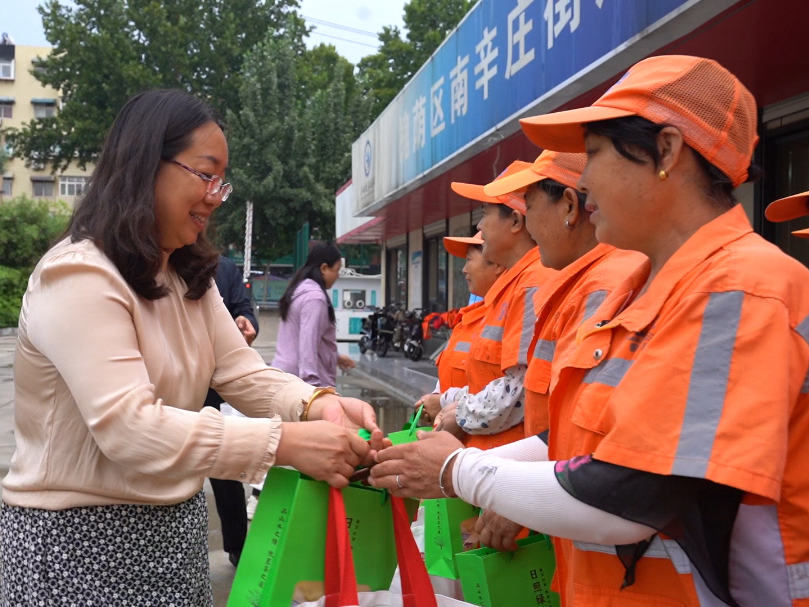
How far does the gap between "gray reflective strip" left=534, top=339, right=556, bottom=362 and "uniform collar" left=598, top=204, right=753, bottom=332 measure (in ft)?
2.30

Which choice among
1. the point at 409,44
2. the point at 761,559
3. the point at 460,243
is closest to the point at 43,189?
the point at 409,44

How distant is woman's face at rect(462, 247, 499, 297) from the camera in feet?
13.9

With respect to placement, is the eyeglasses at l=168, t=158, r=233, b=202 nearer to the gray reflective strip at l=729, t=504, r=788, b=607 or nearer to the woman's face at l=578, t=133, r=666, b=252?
the woman's face at l=578, t=133, r=666, b=252

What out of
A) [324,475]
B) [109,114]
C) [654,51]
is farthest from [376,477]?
[109,114]

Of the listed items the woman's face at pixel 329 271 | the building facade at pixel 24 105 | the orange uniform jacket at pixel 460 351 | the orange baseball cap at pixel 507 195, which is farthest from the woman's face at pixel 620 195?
the building facade at pixel 24 105

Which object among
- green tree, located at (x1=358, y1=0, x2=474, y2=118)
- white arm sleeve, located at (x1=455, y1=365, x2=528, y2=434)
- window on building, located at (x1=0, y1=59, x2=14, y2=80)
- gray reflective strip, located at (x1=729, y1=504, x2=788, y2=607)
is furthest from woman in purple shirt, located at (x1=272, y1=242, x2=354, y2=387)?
window on building, located at (x1=0, y1=59, x2=14, y2=80)

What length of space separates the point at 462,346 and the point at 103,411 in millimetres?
2223

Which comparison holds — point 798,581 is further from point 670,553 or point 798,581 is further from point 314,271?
point 314,271

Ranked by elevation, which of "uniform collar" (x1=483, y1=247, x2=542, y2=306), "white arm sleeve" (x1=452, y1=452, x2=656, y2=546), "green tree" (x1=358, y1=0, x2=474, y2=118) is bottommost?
"white arm sleeve" (x1=452, y1=452, x2=656, y2=546)

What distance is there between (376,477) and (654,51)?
4117 millimetres

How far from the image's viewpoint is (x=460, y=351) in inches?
146

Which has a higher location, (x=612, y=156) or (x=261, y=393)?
(x=612, y=156)

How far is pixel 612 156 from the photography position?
1.61 m

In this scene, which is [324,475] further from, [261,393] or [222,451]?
[261,393]
